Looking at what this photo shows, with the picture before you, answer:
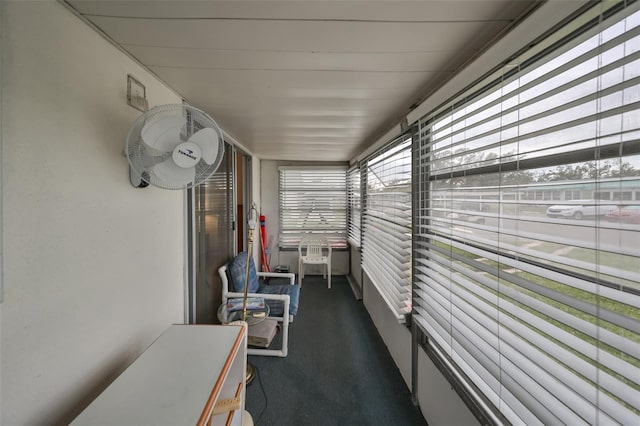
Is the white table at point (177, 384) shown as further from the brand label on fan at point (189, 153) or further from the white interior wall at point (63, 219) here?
the brand label on fan at point (189, 153)

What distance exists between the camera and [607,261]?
569mm

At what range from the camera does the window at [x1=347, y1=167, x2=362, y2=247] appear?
352 cm

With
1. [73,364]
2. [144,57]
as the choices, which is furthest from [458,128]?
[73,364]

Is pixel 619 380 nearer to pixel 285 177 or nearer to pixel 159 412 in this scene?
pixel 159 412

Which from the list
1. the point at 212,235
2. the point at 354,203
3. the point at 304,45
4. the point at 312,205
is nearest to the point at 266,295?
the point at 212,235

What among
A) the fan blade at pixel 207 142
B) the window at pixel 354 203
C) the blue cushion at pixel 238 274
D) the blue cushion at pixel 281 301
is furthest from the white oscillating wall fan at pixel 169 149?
the window at pixel 354 203

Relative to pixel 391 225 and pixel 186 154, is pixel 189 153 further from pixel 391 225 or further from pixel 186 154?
pixel 391 225

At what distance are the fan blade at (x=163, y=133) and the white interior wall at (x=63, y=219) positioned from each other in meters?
0.18

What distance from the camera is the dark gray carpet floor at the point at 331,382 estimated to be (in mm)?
1528

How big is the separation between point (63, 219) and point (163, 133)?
50cm

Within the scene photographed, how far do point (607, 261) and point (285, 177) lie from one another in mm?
4006

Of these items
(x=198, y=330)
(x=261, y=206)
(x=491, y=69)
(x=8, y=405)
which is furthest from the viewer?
(x=261, y=206)

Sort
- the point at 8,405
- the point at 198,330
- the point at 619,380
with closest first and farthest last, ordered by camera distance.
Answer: the point at 619,380
the point at 8,405
the point at 198,330

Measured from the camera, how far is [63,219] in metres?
0.81
